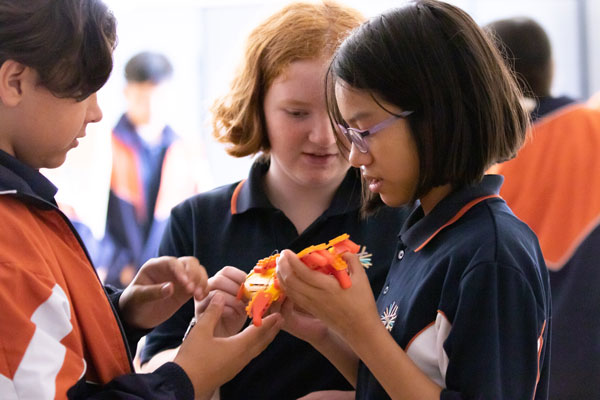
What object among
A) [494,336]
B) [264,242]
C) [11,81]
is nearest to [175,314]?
[264,242]

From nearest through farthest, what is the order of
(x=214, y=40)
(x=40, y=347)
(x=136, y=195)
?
(x=40, y=347) < (x=136, y=195) < (x=214, y=40)

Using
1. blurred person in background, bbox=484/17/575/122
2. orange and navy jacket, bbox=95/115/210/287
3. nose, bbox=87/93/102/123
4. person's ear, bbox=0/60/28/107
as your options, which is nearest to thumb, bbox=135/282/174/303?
nose, bbox=87/93/102/123

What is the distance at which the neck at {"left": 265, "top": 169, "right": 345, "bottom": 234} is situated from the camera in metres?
1.76

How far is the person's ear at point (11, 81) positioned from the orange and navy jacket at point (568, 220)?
1717 mm

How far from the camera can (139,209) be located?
424 cm

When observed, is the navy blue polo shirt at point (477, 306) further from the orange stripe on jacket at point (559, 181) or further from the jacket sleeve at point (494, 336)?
the orange stripe on jacket at point (559, 181)

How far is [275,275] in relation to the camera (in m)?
1.38

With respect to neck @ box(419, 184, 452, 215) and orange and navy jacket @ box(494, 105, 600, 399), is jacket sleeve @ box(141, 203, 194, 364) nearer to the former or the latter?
neck @ box(419, 184, 452, 215)

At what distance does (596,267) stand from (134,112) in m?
3.01

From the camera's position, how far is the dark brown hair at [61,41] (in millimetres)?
1130

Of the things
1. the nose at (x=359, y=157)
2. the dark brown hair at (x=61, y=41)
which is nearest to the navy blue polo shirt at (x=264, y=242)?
the nose at (x=359, y=157)

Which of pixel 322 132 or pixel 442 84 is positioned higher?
pixel 442 84

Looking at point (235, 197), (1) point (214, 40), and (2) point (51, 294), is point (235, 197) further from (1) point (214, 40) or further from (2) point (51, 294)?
(1) point (214, 40)

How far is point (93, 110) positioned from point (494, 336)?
0.80 metres
